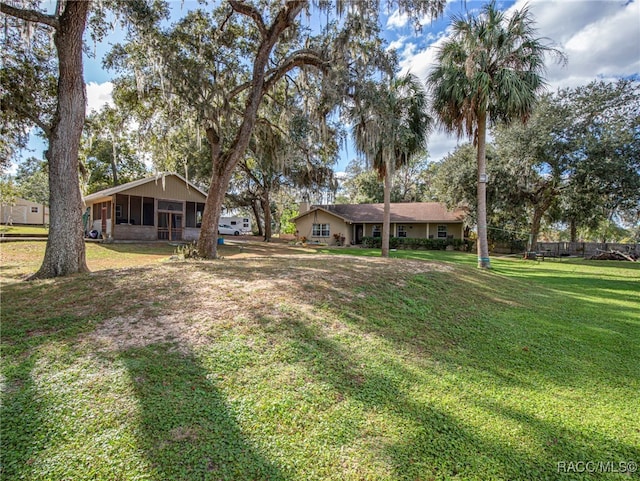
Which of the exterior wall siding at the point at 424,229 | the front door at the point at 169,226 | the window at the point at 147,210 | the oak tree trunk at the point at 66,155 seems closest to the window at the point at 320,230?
the exterior wall siding at the point at 424,229

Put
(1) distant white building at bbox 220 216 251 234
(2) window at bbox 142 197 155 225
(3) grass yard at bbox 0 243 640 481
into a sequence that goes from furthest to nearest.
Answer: (1) distant white building at bbox 220 216 251 234 → (2) window at bbox 142 197 155 225 → (3) grass yard at bbox 0 243 640 481

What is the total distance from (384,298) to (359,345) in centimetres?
190

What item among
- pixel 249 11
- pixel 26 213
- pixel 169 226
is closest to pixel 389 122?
pixel 249 11

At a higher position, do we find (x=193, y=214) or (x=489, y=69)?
(x=489, y=69)

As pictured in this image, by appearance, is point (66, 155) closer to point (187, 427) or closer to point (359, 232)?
point (187, 427)

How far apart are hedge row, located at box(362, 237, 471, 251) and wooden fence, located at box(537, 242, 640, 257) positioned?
5.39 meters

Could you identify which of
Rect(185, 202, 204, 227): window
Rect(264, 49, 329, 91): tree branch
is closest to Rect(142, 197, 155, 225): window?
Rect(185, 202, 204, 227): window

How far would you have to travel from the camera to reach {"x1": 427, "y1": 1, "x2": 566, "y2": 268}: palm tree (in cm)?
1042

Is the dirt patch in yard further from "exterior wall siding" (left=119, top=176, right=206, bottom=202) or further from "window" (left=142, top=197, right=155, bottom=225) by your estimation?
"window" (left=142, top=197, right=155, bottom=225)

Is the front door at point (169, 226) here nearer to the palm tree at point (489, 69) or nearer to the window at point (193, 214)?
the window at point (193, 214)

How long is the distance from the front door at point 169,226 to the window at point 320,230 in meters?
11.2

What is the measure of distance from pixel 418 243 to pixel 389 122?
16.4 metres

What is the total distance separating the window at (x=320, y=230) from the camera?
27438 millimetres

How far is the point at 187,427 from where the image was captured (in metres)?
2.35
